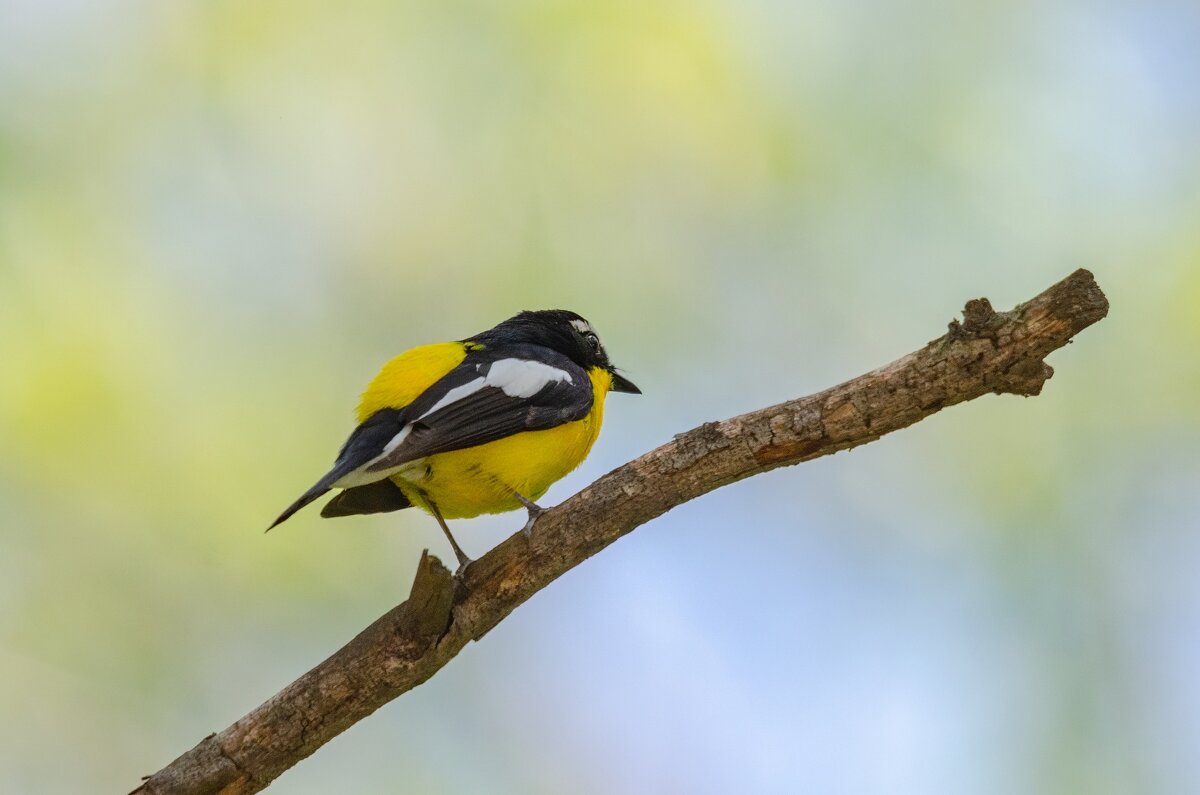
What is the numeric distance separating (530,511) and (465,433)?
42 centimetres

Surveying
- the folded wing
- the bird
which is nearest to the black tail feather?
the bird

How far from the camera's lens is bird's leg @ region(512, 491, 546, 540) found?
12.5 feet

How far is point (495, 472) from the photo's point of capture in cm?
441

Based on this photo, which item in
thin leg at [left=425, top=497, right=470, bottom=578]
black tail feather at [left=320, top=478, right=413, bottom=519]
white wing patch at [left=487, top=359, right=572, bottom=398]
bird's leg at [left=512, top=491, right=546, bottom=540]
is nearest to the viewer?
bird's leg at [left=512, top=491, right=546, bottom=540]

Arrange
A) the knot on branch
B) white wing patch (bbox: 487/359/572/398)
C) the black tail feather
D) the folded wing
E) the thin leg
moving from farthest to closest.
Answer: the black tail feather, white wing patch (bbox: 487/359/572/398), the thin leg, the folded wing, the knot on branch

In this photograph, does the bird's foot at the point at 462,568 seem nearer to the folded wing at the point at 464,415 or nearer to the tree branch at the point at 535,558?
the tree branch at the point at 535,558

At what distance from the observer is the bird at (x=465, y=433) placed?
4.20 meters

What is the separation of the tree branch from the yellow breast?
58 cm

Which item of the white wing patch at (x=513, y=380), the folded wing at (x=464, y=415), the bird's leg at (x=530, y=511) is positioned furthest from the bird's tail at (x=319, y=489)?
the bird's leg at (x=530, y=511)

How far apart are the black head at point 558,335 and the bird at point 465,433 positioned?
0.60 ft

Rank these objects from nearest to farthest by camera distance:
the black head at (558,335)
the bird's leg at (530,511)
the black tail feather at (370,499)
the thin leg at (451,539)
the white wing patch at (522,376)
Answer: the bird's leg at (530,511)
the thin leg at (451,539)
the white wing patch at (522,376)
the black tail feather at (370,499)
the black head at (558,335)

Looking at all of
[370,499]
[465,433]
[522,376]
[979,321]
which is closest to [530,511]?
[465,433]

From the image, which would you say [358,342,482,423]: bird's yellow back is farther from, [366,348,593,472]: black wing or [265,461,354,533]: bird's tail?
[265,461,354,533]: bird's tail

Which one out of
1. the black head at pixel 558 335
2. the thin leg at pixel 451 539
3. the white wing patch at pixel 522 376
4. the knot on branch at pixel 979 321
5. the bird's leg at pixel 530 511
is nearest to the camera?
the knot on branch at pixel 979 321
